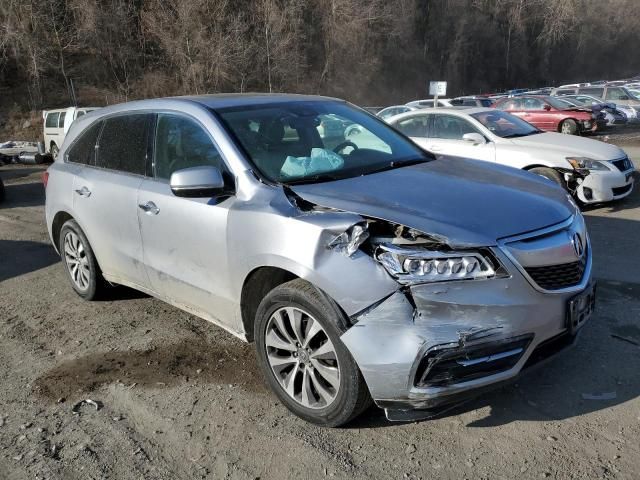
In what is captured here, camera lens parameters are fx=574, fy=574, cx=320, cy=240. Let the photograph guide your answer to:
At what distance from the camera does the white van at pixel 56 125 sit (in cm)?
1978

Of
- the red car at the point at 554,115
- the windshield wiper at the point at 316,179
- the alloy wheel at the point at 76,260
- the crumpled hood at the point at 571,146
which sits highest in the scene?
the windshield wiper at the point at 316,179

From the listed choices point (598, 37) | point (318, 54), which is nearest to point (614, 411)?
point (318, 54)

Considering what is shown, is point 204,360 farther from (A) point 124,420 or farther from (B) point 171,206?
(B) point 171,206

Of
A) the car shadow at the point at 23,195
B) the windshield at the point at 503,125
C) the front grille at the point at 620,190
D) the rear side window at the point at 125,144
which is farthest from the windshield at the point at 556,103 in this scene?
the rear side window at the point at 125,144

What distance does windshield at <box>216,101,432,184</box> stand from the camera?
3.57 m

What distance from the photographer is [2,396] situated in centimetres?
365

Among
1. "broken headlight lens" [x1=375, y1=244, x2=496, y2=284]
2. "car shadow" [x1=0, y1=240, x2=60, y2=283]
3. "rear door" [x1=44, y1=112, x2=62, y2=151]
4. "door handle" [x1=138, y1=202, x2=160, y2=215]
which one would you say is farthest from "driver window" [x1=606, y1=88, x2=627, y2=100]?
"broken headlight lens" [x1=375, y1=244, x2=496, y2=284]

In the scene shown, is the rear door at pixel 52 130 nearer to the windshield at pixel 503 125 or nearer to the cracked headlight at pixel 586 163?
the windshield at pixel 503 125

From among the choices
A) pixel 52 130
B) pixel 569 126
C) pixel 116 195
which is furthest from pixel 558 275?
pixel 52 130

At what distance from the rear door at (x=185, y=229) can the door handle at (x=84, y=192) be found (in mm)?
860

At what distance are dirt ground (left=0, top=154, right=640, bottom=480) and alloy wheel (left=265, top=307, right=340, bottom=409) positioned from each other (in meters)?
0.19

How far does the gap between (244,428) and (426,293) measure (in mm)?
1299

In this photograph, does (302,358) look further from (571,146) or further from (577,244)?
(571,146)

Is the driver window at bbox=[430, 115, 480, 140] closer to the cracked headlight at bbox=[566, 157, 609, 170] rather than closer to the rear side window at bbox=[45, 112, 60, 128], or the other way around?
the cracked headlight at bbox=[566, 157, 609, 170]
